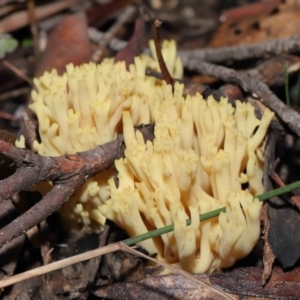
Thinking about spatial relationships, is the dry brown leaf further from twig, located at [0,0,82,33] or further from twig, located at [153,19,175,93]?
twig, located at [0,0,82,33]

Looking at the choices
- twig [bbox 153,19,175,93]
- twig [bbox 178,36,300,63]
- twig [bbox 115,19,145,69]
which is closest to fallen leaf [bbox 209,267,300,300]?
twig [bbox 153,19,175,93]

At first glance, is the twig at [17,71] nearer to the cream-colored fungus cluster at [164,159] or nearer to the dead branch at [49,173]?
the cream-colored fungus cluster at [164,159]

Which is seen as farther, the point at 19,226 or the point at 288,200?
the point at 288,200

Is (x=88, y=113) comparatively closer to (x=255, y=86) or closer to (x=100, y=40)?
(x=255, y=86)

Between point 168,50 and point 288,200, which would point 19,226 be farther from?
point 168,50

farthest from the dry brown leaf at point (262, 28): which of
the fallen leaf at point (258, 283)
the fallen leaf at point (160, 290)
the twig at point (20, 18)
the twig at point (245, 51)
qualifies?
the fallen leaf at point (160, 290)

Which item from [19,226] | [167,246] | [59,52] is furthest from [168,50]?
[19,226]

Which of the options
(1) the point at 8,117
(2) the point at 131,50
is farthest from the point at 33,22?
(2) the point at 131,50
